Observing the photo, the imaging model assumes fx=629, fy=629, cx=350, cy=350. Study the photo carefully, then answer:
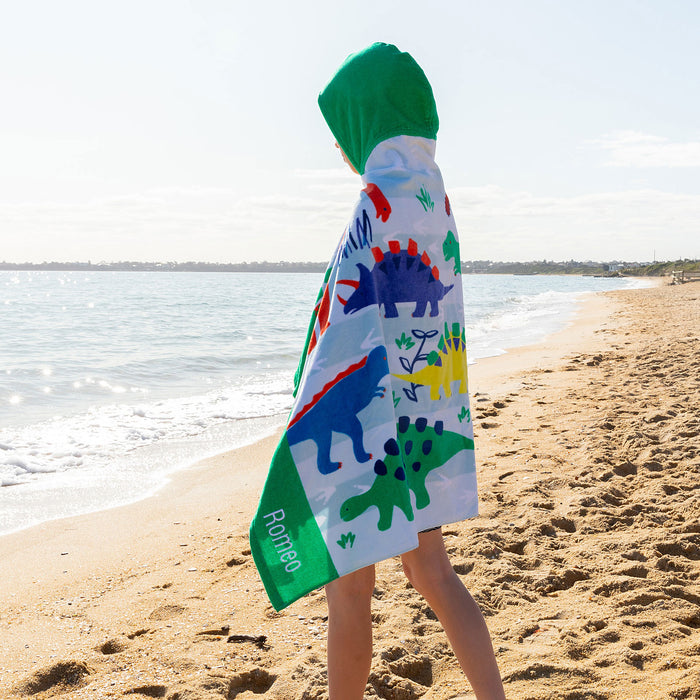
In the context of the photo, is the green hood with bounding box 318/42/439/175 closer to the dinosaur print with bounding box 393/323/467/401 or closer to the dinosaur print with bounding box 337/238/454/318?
the dinosaur print with bounding box 337/238/454/318

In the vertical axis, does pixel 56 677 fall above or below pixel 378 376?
below

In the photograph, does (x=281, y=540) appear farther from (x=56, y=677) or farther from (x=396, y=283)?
(x=56, y=677)

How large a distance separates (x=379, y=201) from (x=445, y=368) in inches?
17.2

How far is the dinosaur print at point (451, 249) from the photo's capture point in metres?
1.57

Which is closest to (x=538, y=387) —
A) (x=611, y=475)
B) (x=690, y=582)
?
(x=611, y=475)

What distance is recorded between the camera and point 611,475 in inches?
153

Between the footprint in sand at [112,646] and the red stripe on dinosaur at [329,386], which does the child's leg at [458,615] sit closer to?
the red stripe on dinosaur at [329,386]

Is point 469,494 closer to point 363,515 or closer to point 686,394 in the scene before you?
point 363,515

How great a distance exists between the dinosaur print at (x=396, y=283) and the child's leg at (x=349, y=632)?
2.00 ft

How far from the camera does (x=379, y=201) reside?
1.42 meters

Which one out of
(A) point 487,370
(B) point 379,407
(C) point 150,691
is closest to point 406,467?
(B) point 379,407

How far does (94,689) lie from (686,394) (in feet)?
18.1

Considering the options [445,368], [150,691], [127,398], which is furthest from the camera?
[127,398]

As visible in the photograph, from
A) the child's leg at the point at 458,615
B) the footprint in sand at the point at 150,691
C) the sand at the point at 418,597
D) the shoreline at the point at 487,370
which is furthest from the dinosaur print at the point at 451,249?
the shoreline at the point at 487,370
